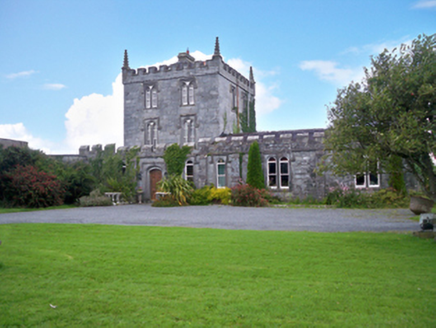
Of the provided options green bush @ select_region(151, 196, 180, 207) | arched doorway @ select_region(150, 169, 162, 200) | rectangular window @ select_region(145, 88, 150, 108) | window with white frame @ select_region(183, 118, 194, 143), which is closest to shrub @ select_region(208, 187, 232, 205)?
green bush @ select_region(151, 196, 180, 207)

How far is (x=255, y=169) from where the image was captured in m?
23.0

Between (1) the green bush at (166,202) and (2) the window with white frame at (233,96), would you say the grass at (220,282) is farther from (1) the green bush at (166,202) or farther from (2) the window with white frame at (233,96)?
(2) the window with white frame at (233,96)

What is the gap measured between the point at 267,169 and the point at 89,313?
19679 millimetres

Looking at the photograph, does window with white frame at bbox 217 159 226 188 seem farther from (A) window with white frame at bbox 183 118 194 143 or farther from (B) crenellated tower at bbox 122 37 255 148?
(A) window with white frame at bbox 183 118 194 143

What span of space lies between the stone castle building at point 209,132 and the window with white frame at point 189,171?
0.07 m

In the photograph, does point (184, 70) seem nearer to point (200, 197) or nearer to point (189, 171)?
point (189, 171)

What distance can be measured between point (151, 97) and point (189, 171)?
35.1 feet

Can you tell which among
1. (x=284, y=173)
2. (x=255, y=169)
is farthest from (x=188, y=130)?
(x=284, y=173)

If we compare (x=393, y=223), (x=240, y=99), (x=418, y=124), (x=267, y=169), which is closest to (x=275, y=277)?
(x=418, y=124)

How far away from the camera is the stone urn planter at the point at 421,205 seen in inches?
550

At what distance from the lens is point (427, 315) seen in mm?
4527

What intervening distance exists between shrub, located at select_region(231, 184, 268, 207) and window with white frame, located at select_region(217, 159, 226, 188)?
338 cm

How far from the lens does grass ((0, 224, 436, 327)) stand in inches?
176

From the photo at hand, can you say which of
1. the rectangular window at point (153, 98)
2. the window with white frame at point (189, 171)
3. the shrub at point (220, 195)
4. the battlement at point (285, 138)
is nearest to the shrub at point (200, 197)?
the shrub at point (220, 195)
